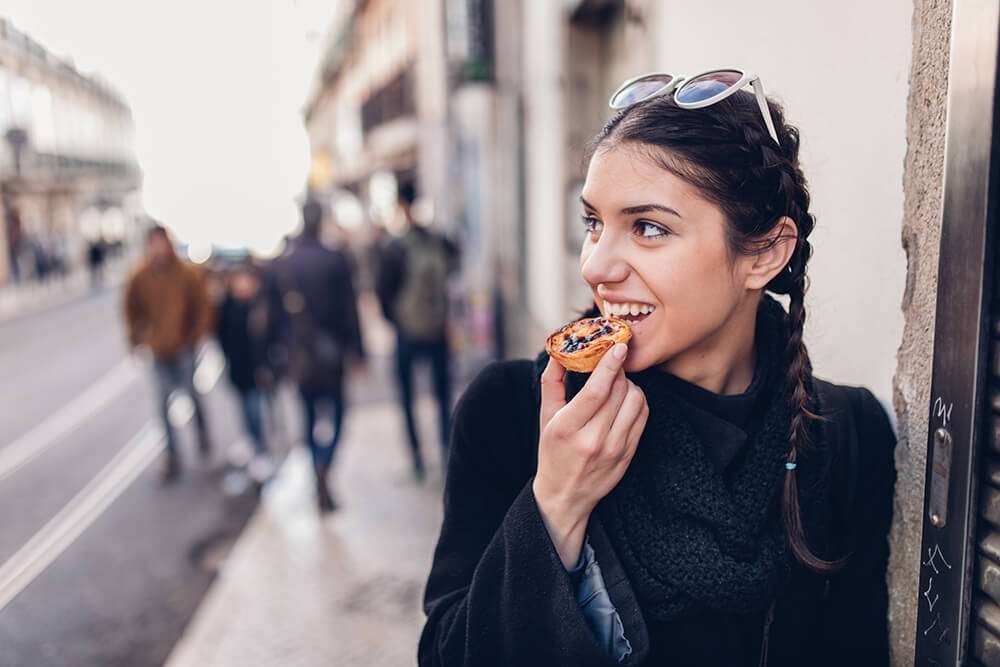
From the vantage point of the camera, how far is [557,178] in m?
7.11

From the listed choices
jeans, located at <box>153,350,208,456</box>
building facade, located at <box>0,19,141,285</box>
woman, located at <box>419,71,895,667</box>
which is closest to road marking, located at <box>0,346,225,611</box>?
jeans, located at <box>153,350,208,456</box>

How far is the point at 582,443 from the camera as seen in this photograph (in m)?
1.33

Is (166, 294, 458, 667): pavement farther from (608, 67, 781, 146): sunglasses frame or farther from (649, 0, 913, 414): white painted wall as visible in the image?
(608, 67, 781, 146): sunglasses frame

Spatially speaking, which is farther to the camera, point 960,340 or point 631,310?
point 631,310

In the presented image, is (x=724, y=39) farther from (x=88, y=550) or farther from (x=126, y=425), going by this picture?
(x=126, y=425)

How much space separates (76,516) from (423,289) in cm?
282

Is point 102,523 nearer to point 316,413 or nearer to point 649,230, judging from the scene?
point 316,413

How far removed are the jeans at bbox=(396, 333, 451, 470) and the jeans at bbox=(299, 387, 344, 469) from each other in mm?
505

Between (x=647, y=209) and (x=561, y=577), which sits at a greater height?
(x=647, y=209)

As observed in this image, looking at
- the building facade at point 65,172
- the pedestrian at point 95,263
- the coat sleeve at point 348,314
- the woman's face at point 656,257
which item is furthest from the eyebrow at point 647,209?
the pedestrian at point 95,263

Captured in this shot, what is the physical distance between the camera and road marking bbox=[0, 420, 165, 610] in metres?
4.63

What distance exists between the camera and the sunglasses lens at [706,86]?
1.43 metres

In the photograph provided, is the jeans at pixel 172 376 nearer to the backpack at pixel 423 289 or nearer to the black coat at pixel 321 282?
the black coat at pixel 321 282

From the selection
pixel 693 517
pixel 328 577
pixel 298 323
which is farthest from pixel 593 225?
pixel 298 323
